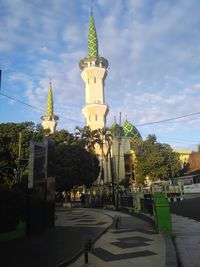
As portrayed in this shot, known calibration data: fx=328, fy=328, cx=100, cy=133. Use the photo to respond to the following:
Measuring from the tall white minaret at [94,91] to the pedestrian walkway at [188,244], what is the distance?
54.6m

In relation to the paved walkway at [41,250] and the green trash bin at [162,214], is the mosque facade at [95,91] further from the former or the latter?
the paved walkway at [41,250]

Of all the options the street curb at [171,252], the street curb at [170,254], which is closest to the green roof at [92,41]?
the street curb at [171,252]

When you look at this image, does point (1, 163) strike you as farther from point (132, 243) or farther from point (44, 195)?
point (132, 243)

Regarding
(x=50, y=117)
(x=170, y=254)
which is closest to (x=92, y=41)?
(x=50, y=117)

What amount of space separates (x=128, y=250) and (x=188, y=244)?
1.94m

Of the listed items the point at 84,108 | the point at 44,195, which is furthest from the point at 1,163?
the point at 44,195

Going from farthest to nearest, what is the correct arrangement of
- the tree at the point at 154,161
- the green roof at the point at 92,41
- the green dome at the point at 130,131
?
the green dome at the point at 130,131, the green roof at the point at 92,41, the tree at the point at 154,161

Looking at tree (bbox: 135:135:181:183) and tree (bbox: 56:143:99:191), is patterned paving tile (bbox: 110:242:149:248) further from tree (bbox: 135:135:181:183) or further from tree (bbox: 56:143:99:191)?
tree (bbox: 135:135:181:183)

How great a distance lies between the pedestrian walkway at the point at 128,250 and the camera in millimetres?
7498

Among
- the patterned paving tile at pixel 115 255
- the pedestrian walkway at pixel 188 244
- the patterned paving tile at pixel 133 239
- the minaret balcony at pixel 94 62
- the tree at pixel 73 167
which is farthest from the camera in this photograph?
the minaret balcony at pixel 94 62

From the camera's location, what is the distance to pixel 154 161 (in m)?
68.1

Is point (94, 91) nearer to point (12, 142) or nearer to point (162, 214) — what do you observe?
point (12, 142)

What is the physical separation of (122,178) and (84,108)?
19.2 metres

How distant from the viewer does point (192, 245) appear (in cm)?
938
